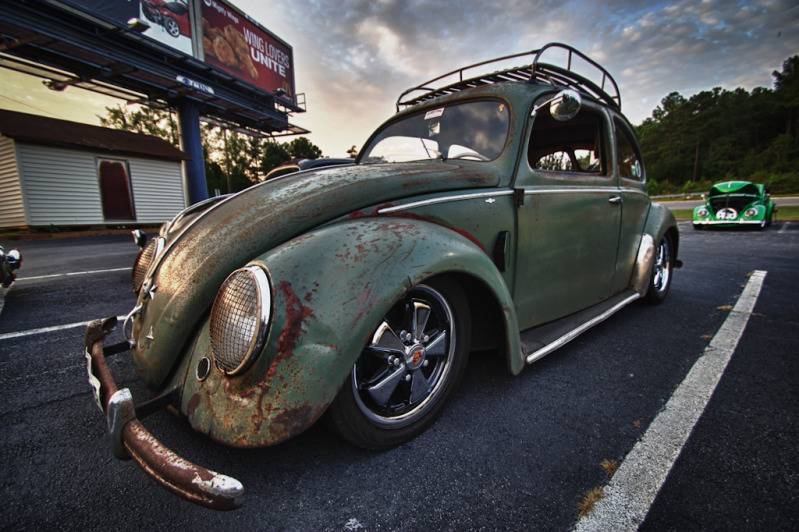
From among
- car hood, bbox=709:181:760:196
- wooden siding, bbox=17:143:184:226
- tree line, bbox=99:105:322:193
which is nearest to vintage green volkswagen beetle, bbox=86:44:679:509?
car hood, bbox=709:181:760:196

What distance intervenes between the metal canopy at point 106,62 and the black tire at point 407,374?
14141mm

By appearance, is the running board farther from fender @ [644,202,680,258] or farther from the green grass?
the green grass

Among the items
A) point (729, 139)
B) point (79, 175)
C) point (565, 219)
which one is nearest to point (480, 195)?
point (565, 219)

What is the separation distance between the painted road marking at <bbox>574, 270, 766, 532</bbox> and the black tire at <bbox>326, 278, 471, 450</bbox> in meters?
0.66

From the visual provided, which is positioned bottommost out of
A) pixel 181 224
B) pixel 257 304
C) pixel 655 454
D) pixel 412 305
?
pixel 655 454

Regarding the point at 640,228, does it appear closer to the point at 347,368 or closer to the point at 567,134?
the point at 567,134

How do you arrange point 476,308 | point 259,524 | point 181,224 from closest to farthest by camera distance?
1. point 259,524
2. point 476,308
3. point 181,224

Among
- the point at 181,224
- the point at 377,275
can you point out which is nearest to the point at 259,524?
the point at 377,275

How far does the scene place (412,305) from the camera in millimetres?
1460

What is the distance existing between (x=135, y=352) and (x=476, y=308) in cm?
158

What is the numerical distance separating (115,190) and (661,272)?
17784 mm

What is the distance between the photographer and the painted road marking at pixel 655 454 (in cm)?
109

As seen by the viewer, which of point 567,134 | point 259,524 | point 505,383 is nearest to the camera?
point 259,524

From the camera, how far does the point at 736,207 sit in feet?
34.4
